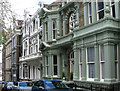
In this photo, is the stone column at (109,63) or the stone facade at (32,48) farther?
the stone facade at (32,48)

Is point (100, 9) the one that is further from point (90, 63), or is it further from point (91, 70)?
point (91, 70)

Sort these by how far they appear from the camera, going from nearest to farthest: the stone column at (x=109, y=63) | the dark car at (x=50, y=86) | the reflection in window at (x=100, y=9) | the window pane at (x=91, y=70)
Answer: the dark car at (x=50, y=86) < the stone column at (x=109, y=63) < the window pane at (x=91, y=70) < the reflection in window at (x=100, y=9)

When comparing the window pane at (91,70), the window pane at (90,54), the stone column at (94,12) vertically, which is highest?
the stone column at (94,12)

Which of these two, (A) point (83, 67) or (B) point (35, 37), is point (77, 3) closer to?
(A) point (83, 67)

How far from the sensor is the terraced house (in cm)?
1623

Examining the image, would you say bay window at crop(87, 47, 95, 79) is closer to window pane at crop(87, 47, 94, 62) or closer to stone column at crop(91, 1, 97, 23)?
window pane at crop(87, 47, 94, 62)

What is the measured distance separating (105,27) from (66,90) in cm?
519

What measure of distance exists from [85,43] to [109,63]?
11.6ft

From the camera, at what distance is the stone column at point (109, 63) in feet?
52.4

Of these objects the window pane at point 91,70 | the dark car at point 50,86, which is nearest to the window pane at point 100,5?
the window pane at point 91,70

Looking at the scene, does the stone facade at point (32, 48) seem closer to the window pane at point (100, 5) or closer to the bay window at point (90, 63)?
the bay window at point (90, 63)

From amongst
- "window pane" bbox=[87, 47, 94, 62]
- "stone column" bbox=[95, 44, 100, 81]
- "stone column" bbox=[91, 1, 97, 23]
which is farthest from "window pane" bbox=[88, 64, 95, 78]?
"stone column" bbox=[91, 1, 97, 23]

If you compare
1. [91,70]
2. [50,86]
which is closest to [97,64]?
[91,70]

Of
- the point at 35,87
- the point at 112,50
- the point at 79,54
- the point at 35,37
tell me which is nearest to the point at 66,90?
the point at 35,87
